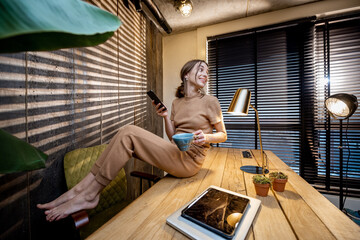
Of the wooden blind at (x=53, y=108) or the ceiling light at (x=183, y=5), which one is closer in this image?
the wooden blind at (x=53, y=108)

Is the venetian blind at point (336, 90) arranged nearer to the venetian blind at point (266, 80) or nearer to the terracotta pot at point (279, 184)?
the venetian blind at point (266, 80)

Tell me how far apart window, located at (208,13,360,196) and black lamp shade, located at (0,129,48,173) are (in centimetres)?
255

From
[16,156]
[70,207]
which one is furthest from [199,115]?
[16,156]

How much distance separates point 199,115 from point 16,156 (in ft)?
4.12

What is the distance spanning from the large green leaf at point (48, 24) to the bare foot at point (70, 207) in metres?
Answer: 0.91

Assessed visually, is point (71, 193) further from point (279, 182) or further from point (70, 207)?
point (279, 182)

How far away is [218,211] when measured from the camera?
2.22ft

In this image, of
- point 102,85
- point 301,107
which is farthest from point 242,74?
point 102,85

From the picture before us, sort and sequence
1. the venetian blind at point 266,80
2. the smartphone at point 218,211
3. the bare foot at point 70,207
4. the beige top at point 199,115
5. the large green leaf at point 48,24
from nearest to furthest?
1. the large green leaf at point 48,24
2. the smartphone at point 218,211
3. the bare foot at point 70,207
4. the beige top at point 199,115
5. the venetian blind at point 266,80

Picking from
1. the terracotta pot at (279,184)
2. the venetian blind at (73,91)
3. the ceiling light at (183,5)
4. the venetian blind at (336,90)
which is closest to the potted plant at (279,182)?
the terracotta pot at (279,184)

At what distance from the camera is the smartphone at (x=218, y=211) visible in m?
0.58

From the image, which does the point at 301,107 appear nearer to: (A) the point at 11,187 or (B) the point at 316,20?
(B) the point at 316,20

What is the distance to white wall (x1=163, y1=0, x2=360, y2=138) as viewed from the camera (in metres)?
2.09

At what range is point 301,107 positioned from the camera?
2.21 m
